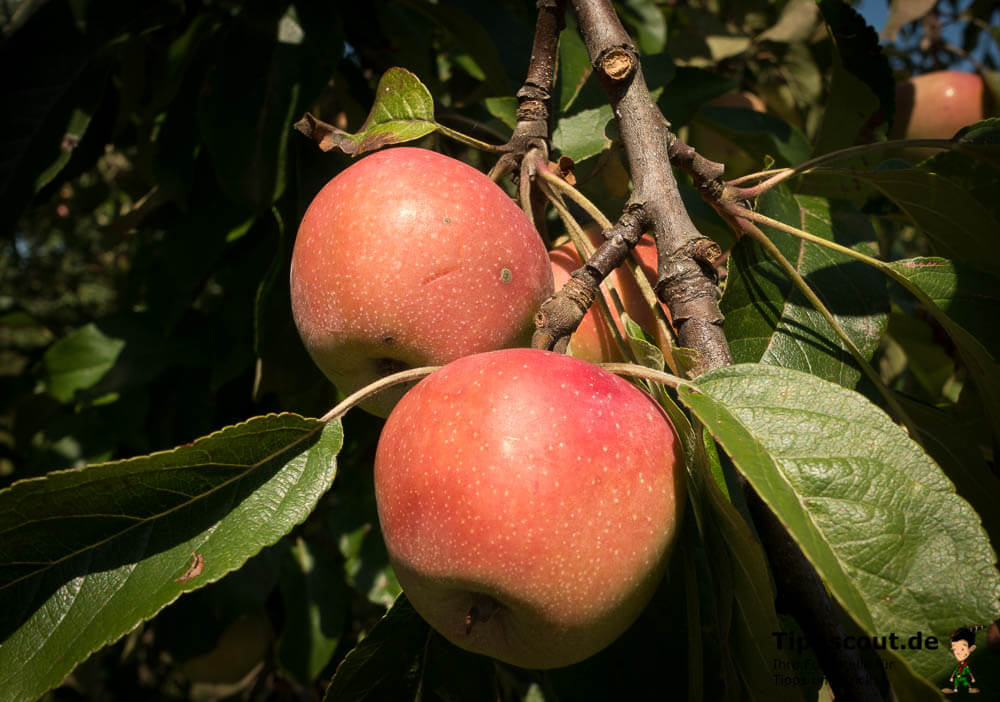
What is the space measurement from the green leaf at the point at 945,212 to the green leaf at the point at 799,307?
151 mm

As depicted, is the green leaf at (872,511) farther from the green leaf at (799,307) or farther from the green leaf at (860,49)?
the green leaf at (860,49)

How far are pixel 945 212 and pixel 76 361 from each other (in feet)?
6.14

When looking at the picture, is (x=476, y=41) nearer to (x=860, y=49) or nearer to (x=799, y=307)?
(x=860, y=49)

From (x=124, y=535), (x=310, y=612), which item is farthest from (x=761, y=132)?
(x=310, y=612)

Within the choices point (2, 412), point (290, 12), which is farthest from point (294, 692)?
point (290, 12)

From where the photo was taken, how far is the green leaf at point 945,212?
1062 millimetres

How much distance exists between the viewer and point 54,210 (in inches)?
146

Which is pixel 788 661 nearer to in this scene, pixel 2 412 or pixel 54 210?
pixel 2 412

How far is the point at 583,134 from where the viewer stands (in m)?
1.25

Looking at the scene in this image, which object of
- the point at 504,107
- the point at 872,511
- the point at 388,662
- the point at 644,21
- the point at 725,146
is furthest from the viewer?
the point at 725,146

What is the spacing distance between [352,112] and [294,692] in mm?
1830

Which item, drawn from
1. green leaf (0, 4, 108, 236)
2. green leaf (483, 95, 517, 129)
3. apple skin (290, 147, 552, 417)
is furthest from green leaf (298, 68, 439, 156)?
green leaf (0, 4, 108, 236)

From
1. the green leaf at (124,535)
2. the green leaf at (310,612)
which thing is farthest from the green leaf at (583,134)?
the green leaf at (310,612)

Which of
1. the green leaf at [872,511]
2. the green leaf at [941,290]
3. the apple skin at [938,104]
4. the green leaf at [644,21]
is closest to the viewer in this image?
the green leaf at [872,511]
